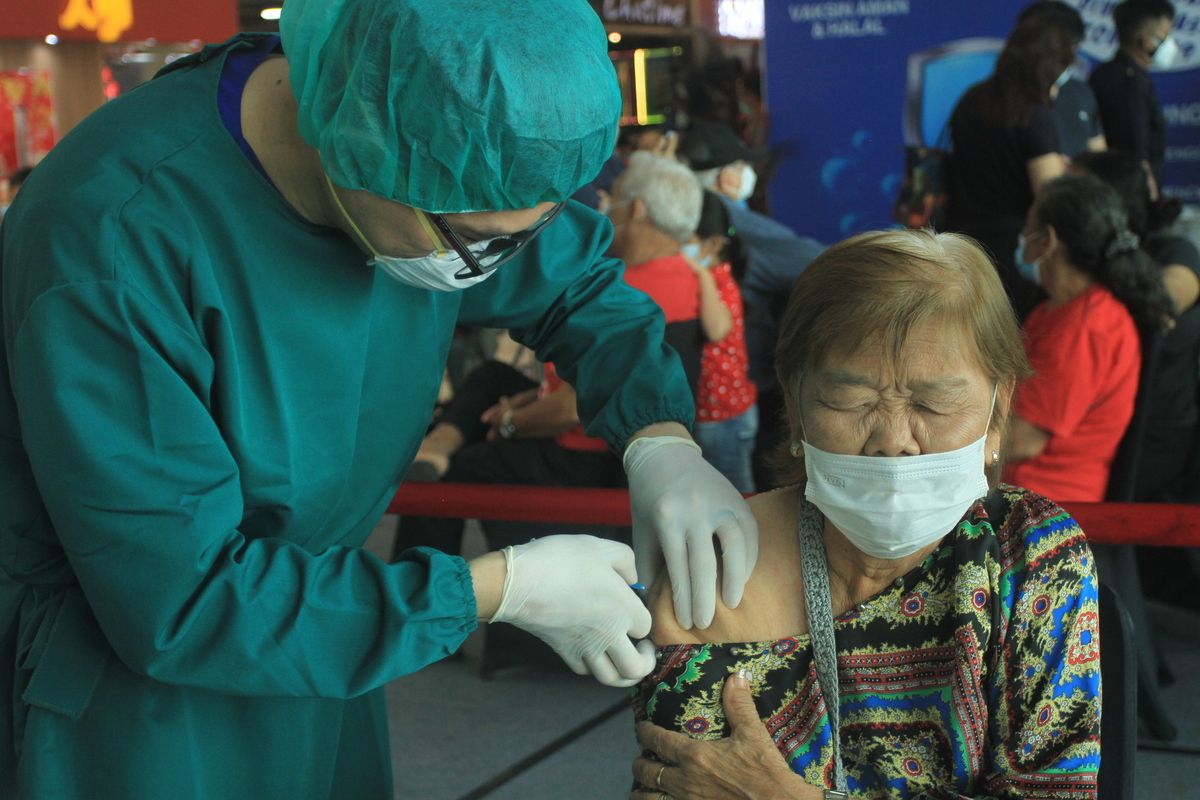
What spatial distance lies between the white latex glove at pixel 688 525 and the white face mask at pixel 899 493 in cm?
12

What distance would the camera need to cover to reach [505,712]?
134 inches

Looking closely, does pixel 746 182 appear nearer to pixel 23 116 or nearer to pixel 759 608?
pixel 23 116

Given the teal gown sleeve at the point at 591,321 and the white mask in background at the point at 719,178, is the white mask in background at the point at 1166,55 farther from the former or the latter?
the teal gown sleeve at the point at 591,321

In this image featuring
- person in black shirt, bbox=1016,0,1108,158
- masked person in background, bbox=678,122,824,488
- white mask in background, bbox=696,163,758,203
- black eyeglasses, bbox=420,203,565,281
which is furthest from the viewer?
white mask in background, bbox=696,163,758,203

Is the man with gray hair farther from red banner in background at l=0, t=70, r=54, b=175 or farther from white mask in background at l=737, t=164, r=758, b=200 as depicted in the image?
red banner in background at l=0, t=70, r=54, b=175

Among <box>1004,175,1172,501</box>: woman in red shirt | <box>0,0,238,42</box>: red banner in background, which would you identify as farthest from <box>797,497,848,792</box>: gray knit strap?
<box>0,0,238,42</box>: red banner in background

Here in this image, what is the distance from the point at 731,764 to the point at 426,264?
730mm

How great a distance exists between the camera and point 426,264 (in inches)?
Answer: 50.6

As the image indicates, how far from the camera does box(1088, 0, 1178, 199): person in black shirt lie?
15.4 feet

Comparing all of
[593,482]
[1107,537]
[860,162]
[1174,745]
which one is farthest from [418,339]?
[860,162]

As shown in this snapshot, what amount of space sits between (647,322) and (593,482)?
6.11 feet

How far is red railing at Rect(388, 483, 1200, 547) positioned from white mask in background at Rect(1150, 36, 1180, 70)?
3349 millimetres

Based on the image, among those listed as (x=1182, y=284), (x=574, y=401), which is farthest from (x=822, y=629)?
(x=1182, y=284)

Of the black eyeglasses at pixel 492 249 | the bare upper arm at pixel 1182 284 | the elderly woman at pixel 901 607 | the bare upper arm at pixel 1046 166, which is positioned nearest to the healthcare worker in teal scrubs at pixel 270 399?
the black eyeglasses at pixel 492 249
